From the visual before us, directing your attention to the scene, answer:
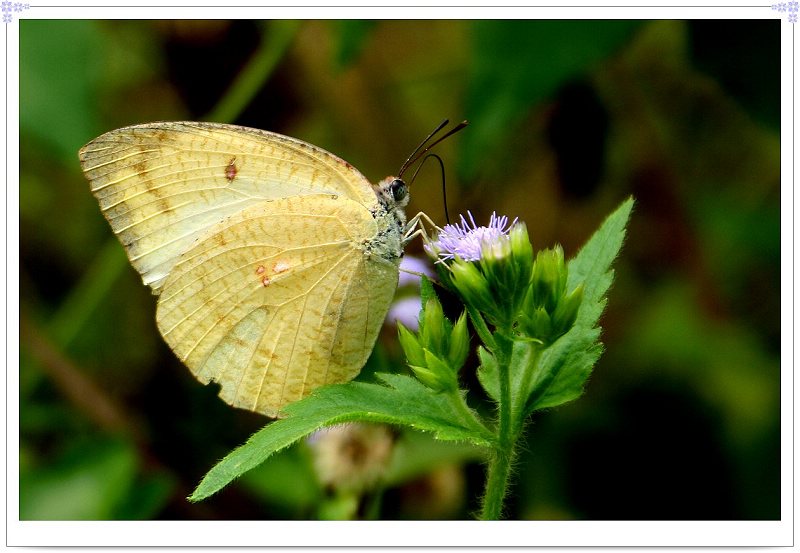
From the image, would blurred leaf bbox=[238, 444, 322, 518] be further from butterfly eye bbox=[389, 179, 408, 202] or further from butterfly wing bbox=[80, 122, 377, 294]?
butterfly eye bbox=[389, 179, 408, 202]

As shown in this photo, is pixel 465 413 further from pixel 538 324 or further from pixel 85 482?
pixel 85 482

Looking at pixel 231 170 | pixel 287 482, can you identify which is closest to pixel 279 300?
pixel 231 170

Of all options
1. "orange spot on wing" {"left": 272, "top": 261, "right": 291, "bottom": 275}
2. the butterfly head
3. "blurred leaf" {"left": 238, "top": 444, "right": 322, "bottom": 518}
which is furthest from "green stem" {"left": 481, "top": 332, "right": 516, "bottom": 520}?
"blurred leaf" {"left": 238, "top": 444, "right": 322, "bottom": 518}

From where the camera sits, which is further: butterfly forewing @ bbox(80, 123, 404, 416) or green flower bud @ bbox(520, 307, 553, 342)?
butterfly forewing @ bbox(80, 123, 404, 416)

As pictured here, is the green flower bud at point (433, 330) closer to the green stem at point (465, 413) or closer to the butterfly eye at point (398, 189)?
the green stem at point (465, 413)

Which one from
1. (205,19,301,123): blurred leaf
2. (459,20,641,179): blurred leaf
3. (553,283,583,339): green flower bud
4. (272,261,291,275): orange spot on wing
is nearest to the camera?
(553,283,583,339): green flower bud

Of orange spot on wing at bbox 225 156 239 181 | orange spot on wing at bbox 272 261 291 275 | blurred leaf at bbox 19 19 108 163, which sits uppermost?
blurred leaf at bbox 19 19 108 163
